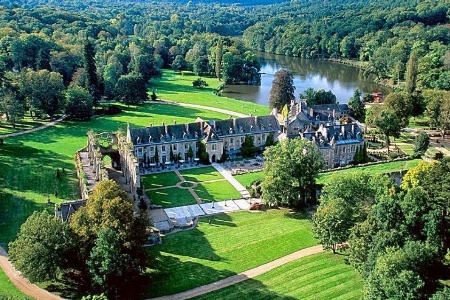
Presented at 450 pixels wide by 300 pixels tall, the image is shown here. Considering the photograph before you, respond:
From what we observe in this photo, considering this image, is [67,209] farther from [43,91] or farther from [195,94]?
[195,94]

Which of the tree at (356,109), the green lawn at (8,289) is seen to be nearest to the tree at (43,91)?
the tree at (356,109)

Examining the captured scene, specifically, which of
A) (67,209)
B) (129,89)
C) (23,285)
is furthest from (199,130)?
(129,89)

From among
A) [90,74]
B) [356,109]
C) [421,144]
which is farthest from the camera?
[90,74]

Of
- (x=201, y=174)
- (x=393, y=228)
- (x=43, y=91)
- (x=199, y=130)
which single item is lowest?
(x=201, y=174)

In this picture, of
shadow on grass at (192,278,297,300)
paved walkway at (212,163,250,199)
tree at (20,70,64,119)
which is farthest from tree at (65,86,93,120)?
shadow on grass at (192,278,297,300)

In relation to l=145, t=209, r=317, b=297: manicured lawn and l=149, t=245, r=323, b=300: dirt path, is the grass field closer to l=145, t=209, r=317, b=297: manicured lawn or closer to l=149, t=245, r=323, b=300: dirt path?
l=145, t=209, r=317, b=297: manicured lawn
